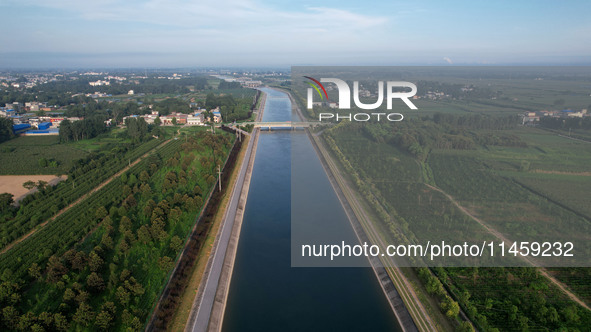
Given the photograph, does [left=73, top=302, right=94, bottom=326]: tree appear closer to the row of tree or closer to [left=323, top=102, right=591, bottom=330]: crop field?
[left=323, top=102, right=591, bottom=330]: crop field

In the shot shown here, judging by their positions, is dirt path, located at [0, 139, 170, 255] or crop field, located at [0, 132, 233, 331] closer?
crop field, located at [0, 132, 233, 331]

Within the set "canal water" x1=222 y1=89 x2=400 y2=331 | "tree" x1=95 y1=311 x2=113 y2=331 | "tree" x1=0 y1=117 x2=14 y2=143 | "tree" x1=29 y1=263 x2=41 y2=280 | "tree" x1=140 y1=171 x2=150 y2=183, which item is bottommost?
"canal water" x1=222 y1=89 x2=400 y2=331

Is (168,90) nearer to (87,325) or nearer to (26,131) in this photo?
(26,131)

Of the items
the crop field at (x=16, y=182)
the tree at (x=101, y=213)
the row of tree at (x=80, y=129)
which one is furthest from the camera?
the row of tree at (x=80, y=129)

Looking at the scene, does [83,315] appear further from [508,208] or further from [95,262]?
[508,208]

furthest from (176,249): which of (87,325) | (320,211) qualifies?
(320,211)

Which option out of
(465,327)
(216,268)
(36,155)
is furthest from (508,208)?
(36,155)

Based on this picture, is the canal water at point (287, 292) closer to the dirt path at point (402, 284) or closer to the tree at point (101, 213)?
the dirt path at point (402, 284)

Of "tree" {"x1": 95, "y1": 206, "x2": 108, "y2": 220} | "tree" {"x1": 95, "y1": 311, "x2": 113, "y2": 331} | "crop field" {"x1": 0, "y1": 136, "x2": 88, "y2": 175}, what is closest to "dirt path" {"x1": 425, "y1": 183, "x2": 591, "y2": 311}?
"tree" {"x1": 95, "y1": 311, "x2": 113, "y2": 331}

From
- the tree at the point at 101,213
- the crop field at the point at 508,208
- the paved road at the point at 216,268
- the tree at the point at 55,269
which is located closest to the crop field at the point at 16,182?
the tree at the point at 101,213

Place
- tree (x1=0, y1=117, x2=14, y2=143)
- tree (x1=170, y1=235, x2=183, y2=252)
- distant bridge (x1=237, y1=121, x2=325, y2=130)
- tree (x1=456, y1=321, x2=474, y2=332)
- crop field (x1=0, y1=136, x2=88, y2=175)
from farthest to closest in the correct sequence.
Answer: distant bridge (x1=237, y1=121, x2=325, y2=130) < tree (x1=0, y1=117, x2=14, y2=143) < crop field (x1=0, y1=136, x2=88, y2=175) < tree (x1=170, y1=235, x2=183, y2=252) < tree (x1=456, y1=321, x2=474, y2=332)
